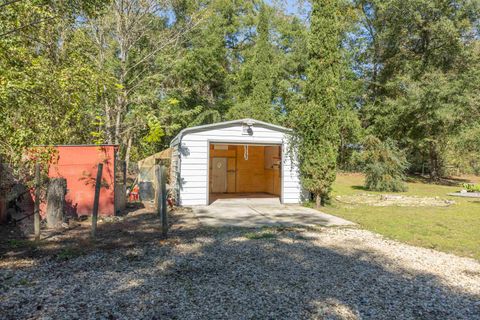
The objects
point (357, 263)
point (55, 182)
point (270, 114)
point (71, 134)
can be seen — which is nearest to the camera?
point (357, 263)

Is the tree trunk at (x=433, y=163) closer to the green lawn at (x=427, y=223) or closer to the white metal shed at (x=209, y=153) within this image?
the green lawn at (x=427, y=223)

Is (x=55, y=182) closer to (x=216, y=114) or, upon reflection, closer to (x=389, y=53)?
(x=216, y=114)

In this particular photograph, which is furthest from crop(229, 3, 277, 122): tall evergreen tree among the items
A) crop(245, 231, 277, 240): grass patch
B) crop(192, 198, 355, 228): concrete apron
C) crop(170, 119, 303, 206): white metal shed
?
crop(245, 231, 277, 240): grass patch

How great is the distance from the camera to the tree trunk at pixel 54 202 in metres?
6.59

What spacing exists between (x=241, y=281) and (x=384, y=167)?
1401cm

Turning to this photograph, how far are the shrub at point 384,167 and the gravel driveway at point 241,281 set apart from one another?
10933mm

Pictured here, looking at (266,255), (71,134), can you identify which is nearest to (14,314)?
(266,255)

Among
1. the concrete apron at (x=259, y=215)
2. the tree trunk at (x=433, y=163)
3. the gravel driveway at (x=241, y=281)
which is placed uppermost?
the tree trunk at (x=433, y=163)

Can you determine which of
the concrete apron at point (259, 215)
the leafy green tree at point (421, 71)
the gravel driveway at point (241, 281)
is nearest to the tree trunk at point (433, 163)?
the leafy green tree at point (421, 71)

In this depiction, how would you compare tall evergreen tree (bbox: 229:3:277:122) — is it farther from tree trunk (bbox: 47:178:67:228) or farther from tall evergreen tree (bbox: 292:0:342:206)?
tree trunk (bbox: 47:178:67:228)

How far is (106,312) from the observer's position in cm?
295

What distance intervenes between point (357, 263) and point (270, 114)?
15.6 metres

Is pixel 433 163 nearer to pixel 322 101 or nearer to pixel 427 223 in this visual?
pixel 322 101

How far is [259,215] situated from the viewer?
8570 millimetres
